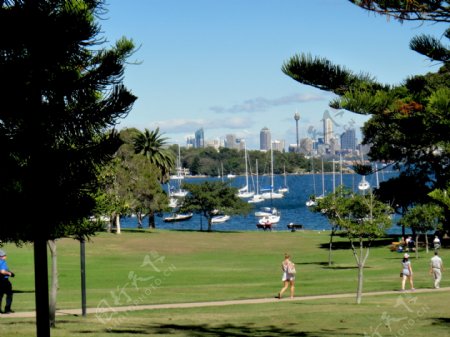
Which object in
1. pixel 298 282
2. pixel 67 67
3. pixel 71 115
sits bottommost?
pixel 298 282

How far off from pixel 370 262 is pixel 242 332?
90.9 ft

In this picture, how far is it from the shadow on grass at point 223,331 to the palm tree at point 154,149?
195 ft

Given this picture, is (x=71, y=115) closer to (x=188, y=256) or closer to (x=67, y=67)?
(x=67, y=67)

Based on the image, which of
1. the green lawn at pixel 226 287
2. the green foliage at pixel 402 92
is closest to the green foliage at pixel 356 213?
the green lawn at pixel 226 287

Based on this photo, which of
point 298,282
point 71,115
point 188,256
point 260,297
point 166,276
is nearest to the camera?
point 71,115

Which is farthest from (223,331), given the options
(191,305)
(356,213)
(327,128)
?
(327,128)

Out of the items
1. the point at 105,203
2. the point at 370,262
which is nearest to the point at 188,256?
the point at 370,262

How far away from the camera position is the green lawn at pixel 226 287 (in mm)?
16828

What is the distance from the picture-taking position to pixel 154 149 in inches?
3046

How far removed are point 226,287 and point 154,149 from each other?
48.3 metres

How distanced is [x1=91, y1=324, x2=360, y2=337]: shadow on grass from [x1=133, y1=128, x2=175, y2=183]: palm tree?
5949 cm

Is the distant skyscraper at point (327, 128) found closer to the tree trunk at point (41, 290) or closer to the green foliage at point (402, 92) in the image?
the green foliage at point (402, 92)

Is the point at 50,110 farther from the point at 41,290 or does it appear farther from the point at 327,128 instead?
the point at 327,128

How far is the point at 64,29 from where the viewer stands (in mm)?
10609
